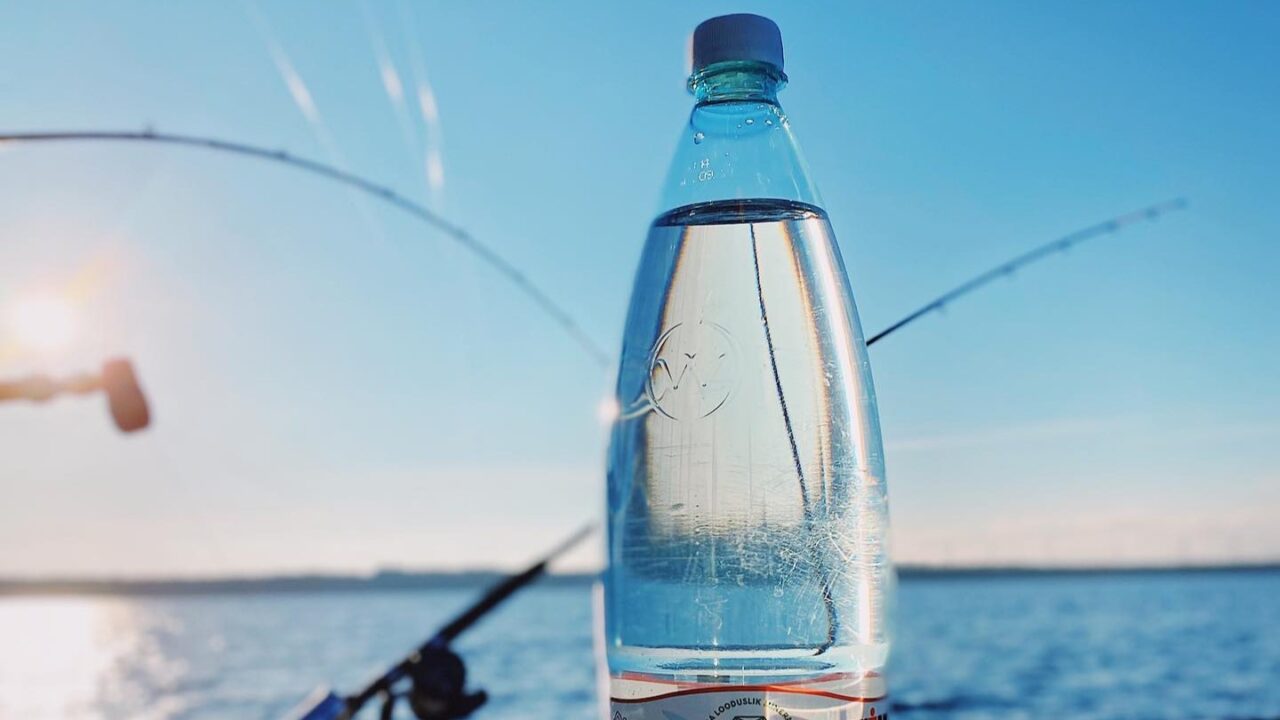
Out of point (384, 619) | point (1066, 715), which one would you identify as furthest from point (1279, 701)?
point (384, 619)

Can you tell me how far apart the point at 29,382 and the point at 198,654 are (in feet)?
199

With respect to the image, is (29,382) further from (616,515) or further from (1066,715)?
(1066,715)

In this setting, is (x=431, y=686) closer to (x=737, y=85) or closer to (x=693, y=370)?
(x=693, y=370)

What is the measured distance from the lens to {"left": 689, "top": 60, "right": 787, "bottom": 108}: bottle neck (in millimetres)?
1539

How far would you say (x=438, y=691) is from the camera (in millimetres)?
2506

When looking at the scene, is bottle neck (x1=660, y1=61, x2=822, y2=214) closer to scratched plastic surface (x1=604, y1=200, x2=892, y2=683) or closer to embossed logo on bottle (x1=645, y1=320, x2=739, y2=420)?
scratched plastic surface (x1=604, y1=200, x2=892, y2=683)

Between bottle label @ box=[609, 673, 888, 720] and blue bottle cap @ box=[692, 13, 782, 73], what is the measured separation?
2.08 ft

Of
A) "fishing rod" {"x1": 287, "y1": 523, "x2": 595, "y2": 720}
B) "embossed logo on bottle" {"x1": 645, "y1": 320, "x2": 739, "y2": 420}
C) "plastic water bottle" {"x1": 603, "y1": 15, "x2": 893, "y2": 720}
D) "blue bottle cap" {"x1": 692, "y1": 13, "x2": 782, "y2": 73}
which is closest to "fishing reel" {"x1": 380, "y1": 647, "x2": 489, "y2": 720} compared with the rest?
"fishing rod" {"x1": 287, "y1": 523, "x2": 595, "y2": 720}

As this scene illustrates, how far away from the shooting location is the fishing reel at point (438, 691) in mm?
2494

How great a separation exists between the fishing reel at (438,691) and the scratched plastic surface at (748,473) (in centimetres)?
100

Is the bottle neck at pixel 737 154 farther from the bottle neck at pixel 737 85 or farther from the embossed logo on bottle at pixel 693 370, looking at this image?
the embossed logo on bottle at pixel 693 370

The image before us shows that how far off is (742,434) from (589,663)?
1620 inches

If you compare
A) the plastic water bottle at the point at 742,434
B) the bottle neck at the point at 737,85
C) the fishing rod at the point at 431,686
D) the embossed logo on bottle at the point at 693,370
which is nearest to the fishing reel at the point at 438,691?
the fishing rod at the point at 431,686

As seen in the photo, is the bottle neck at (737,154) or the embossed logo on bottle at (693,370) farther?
the bottle neck at (737,154)
